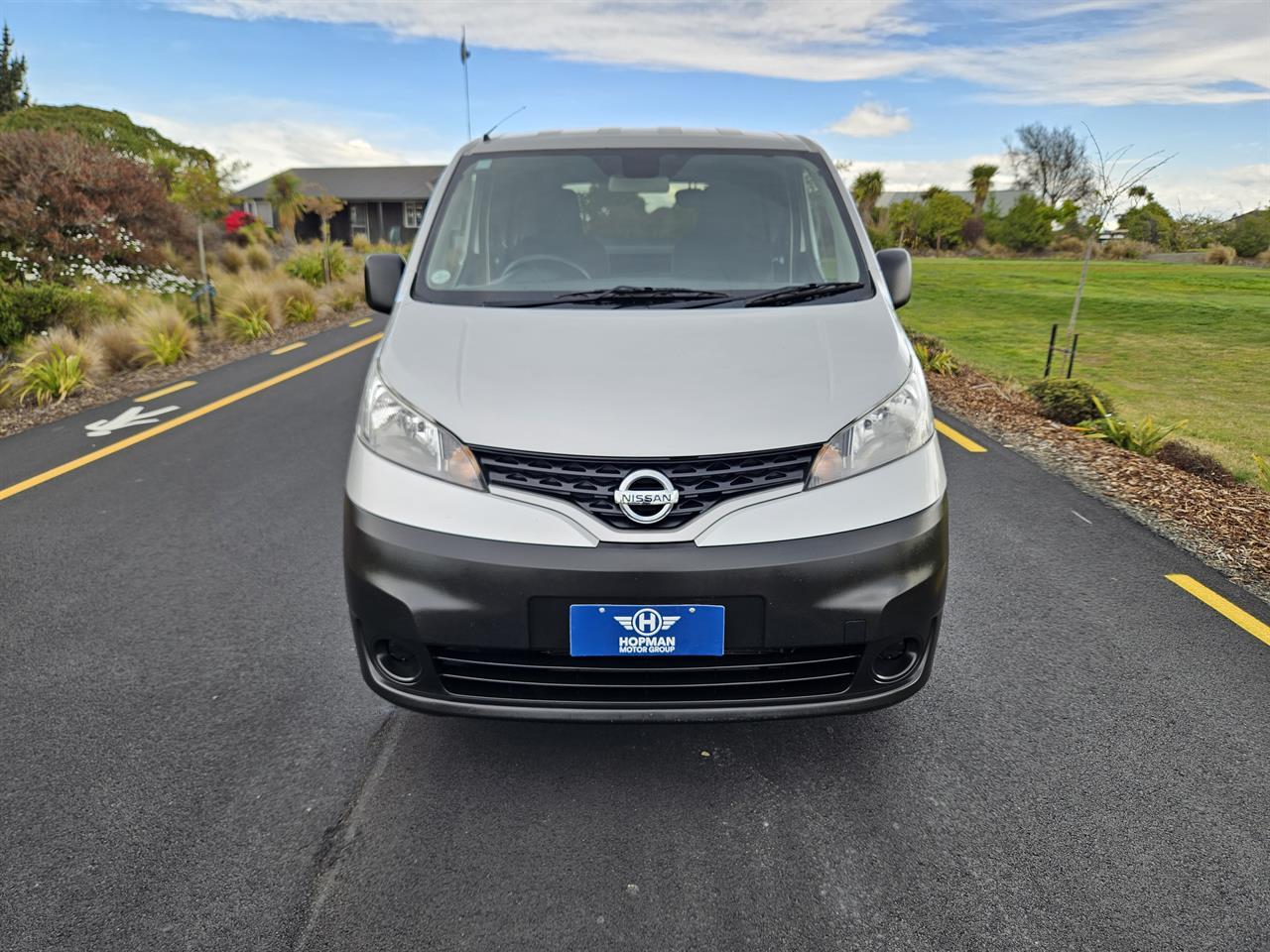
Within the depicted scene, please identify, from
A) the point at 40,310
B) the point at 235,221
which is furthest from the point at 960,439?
the point at 235,221

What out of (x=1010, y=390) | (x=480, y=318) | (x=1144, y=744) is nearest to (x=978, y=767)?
(x=1144, y=744)

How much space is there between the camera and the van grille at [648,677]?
7.73ft

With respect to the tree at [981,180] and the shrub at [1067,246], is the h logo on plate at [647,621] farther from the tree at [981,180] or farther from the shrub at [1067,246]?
the tree at [981,180]

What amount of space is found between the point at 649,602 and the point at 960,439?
5957 millimetres

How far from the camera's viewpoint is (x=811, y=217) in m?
3.66

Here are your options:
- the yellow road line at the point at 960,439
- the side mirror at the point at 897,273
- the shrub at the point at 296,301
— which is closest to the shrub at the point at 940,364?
the yellow road line at the point at 960,439

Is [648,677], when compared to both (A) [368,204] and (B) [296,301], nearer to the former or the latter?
(B) [296,301]

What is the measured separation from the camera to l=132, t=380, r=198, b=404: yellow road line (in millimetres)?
8922

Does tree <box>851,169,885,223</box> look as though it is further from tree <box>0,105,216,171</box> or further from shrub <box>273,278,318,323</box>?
shrub <box>273,278,318,323</box>

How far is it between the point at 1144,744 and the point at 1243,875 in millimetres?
643

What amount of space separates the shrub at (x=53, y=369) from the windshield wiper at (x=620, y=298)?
7689mm

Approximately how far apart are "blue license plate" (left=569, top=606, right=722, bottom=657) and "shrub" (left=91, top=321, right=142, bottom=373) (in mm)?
9981

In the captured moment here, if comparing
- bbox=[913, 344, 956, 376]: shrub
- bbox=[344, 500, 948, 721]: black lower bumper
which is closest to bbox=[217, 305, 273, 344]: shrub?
bbox=[913, 344, 956, 376]: shrub

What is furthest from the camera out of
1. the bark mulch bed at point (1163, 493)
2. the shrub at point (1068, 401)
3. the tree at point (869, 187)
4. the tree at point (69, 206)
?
the tree at point (869, 187)
